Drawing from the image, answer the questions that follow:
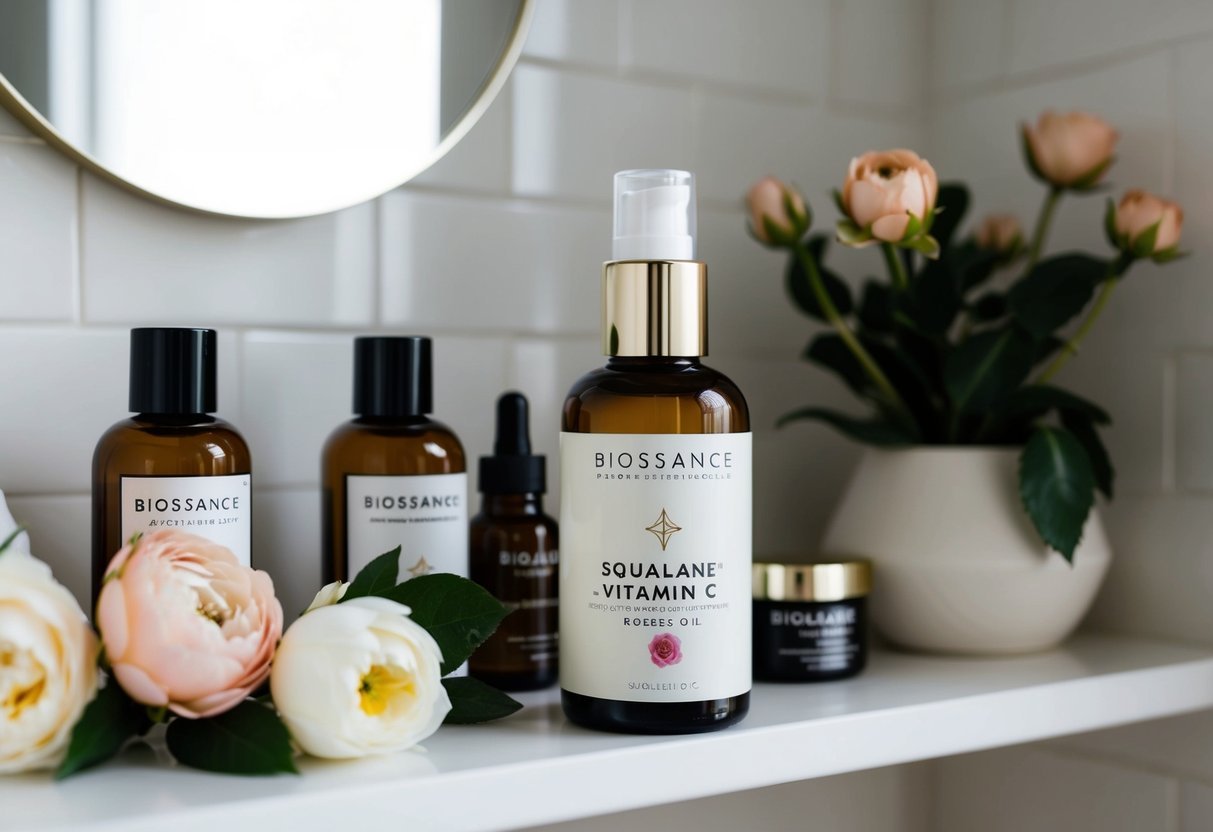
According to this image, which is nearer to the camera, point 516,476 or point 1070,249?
point 516,476

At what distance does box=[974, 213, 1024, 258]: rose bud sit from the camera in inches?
31.4

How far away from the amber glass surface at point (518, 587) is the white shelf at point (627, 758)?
0.02m

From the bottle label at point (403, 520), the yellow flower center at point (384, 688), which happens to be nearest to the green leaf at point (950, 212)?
the bottle label at point (403, 520)

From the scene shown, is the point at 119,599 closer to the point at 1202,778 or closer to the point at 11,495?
the point at 11,495

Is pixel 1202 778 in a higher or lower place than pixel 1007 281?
lower

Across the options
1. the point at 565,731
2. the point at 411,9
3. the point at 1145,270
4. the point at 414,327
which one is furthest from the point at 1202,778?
the point at 411,9

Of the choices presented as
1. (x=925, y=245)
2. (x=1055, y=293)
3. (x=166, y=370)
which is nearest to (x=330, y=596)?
(x=166, y=370)

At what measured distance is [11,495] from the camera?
598 millimetres

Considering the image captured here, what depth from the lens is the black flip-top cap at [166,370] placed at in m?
0.54

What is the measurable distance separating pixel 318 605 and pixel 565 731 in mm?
123

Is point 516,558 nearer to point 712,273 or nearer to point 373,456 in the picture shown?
point 373,456

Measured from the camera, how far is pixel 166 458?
1.76ft

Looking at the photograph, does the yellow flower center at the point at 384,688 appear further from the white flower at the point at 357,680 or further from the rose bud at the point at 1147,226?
the rose bud at the point at 1147,226

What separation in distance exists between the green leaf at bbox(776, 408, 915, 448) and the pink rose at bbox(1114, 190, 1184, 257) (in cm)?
17
